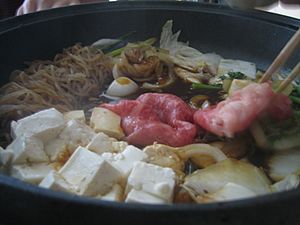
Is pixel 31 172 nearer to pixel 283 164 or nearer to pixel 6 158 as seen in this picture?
pixel 6 158

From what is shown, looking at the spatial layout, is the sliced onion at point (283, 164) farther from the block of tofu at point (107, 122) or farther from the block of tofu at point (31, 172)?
the block of tofu at point (31, 172)

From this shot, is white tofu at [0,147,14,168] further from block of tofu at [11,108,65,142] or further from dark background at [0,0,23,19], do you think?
dark background at [0,0,23,19]

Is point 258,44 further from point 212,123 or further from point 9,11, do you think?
point 9,11

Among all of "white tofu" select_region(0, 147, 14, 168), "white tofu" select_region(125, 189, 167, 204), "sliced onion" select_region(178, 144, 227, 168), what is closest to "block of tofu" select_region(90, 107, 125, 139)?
"sliced onion" select_region(178, 144, 227, 168)

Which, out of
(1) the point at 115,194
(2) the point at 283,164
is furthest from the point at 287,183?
(1) the point at 115,194

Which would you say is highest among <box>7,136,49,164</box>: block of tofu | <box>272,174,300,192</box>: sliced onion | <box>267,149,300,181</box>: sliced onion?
<box>7,136,49,164</box>: block of tofu

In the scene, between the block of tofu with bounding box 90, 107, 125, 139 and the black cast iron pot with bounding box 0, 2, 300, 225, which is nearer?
the block of tofu with bounding box 90, 107, 125, 139
